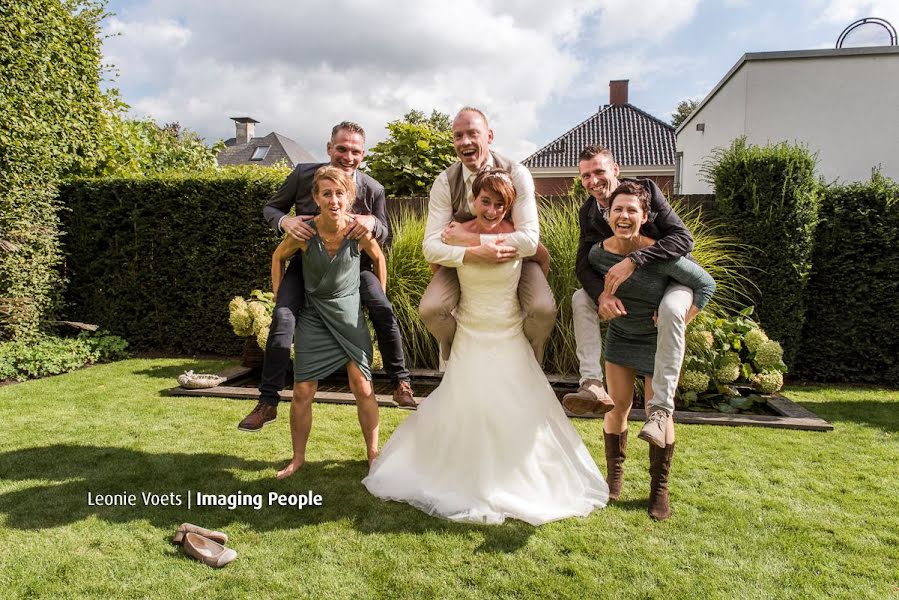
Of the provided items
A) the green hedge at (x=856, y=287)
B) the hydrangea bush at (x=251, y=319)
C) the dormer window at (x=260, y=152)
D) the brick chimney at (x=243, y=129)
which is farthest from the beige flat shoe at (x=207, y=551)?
the brick chimney at (x=243, y=129)

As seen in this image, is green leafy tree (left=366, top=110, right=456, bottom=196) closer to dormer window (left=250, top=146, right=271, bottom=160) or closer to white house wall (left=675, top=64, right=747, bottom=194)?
white house wall (left=675, top=64, right=747, bottom=194)

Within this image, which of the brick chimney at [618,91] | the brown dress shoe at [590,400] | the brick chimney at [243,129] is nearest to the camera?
the brown dress shoe at [590,400]

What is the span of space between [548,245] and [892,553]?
4171 millimetres

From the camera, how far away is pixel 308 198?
3803mm

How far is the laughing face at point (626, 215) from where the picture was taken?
299 cm

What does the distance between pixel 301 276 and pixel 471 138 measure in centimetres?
146

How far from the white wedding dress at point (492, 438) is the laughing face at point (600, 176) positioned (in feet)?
2.16

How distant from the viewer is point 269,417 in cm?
349

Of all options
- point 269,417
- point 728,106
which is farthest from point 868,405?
point 728,106

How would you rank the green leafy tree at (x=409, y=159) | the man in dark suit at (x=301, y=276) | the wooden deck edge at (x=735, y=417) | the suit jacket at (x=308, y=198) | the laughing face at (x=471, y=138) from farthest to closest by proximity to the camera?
the green leafy tree at (x=409, y=159), the wooden deck edge at (x=735, y=417), the suit jacket at (x=308, y=198), the man in dark suit at (x=301, y=276), the laughing face at (x=471, y=138)

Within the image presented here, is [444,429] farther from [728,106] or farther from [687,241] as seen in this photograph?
[728,106]

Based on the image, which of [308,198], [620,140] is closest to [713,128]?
[620,140]

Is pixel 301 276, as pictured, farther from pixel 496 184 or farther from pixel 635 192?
pixel 635 192

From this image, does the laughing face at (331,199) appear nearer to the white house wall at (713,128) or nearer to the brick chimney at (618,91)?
the white house wall at (713,128)
